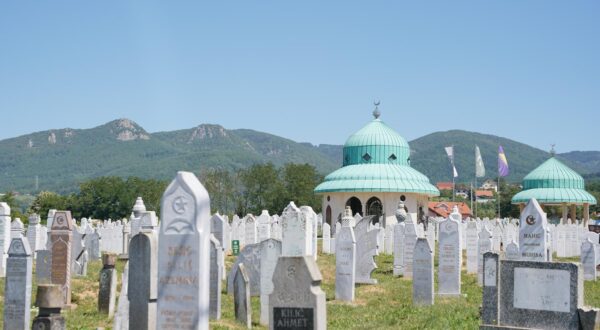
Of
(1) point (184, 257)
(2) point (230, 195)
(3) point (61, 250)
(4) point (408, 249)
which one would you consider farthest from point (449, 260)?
(2) point (230, 195)

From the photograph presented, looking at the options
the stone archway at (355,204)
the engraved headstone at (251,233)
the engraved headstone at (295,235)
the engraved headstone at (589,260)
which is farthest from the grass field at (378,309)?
the stone archway at (355,204)

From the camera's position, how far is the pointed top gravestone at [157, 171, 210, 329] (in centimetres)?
1025

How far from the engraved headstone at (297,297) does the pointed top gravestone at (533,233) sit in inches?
232

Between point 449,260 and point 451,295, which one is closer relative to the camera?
point 451,295

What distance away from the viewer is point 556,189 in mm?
55562

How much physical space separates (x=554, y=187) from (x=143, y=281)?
48.7 meters

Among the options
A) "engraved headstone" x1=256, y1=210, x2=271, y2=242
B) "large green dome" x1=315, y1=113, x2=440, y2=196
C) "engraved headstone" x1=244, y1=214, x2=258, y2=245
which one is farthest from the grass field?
"large green dome" x1=315, y1=113, x2=440, y2=196

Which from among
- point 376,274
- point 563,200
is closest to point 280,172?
point 563,200

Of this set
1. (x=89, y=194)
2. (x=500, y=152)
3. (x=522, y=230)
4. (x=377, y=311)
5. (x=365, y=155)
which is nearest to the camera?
(x=522, y=230)

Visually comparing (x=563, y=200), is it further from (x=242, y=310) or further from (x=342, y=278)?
(x=242, y=310)

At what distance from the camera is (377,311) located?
57.7ft

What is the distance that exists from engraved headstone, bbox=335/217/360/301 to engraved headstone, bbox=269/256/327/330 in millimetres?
9238

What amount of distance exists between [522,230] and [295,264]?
244 inches

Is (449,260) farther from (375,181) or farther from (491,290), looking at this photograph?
(375,181)
